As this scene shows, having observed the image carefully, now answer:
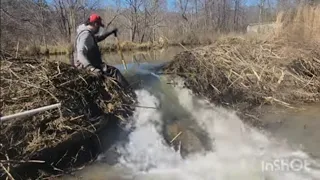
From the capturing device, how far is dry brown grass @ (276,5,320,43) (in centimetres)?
1223

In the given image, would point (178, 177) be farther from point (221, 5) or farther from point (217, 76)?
point (221, 5)

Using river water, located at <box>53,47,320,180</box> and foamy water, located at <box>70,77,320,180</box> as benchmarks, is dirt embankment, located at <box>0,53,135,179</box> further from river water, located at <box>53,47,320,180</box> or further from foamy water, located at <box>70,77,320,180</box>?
foamy water, located at <box>70,77,320,180</box>

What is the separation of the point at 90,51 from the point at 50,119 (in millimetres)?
1904

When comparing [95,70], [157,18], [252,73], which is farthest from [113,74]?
[157,18]

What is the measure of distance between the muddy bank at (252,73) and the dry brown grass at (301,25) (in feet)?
1.47

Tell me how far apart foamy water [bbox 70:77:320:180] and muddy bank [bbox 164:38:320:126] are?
2.59ft

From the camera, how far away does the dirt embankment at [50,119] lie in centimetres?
537

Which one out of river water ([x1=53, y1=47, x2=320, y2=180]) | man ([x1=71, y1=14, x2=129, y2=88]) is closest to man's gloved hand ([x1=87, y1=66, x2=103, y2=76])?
man ([x1=71, y1=14, x2=129, y2=88])

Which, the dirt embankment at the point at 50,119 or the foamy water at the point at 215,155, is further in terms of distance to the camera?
the foamy water at the point at 215,155

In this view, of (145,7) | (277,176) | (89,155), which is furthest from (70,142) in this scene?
(145,7)

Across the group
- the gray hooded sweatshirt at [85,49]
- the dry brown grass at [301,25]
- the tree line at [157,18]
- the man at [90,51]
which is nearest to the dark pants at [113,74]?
the man at [90,51]

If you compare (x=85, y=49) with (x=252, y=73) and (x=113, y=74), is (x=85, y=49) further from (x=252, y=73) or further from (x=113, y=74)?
(x=252, y=73)

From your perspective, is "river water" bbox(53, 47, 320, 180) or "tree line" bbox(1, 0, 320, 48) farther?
"tree line" bbox(1, 0, 320, 48)

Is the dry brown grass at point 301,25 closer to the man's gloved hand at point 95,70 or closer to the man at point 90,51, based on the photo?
the man at point 90,51
